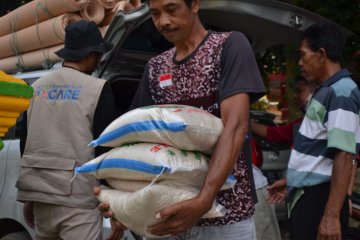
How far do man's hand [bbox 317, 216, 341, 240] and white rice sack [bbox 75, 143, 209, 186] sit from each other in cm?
113

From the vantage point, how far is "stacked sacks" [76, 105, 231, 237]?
1.70m

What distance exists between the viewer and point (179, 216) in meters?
1.65

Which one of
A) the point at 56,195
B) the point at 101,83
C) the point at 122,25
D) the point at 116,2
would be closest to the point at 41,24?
the point at 116,2

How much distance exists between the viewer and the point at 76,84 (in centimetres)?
283

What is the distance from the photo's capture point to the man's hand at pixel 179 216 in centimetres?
163

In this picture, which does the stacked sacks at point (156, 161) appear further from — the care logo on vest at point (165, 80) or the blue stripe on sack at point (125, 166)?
the care logo on vest at point (165, 80)

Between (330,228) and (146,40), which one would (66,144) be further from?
(330,228)

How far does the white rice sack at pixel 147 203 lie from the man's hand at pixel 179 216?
29 mm

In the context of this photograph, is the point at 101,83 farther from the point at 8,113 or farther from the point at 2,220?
the point at 2,220

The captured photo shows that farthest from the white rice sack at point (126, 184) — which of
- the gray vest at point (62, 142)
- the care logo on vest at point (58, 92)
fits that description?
the care logo on vest at point (58, 92)

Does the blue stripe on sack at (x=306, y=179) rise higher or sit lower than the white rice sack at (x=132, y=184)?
lower

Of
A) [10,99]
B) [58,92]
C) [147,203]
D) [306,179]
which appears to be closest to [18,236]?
[58,92]

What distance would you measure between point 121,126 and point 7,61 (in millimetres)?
3307

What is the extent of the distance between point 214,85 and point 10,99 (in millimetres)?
926
